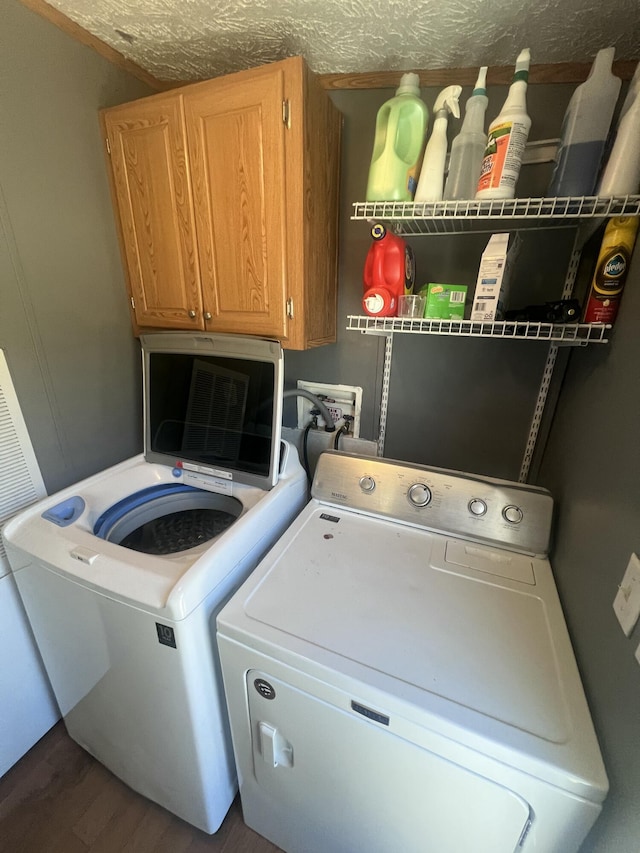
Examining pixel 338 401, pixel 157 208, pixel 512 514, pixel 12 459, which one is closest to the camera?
pixel 512 514

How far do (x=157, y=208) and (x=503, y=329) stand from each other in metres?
1.32

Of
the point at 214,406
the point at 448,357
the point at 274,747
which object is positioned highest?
the point at 448,357

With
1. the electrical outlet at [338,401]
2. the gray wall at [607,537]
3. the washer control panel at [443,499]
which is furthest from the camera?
the electrical outlet at [338,401]

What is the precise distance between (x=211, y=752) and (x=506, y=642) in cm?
93

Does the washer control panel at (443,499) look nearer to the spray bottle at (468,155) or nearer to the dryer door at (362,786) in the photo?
the dryer door at (362,786)

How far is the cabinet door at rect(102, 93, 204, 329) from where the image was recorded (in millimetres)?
1279

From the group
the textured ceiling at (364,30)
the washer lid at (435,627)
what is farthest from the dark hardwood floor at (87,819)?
the textured ceiling at (364,30)

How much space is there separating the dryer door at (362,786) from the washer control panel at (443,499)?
0.62 metres

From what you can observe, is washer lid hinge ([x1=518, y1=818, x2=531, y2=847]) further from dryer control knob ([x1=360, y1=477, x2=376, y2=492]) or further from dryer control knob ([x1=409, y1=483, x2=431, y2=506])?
dryer control knob ([x1=360, y1=477, x2=376, y2=492])

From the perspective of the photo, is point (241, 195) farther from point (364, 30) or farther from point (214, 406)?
point (214, 406)

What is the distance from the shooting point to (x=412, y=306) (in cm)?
117

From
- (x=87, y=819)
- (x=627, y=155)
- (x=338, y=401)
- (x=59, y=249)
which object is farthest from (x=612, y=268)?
(x=87, y=819)

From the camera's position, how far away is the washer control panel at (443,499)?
1.14 m

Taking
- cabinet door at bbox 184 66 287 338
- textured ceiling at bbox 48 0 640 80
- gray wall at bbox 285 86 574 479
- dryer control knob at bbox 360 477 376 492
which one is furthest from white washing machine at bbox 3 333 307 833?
textured ceiling at bbox 48 0 640 80
